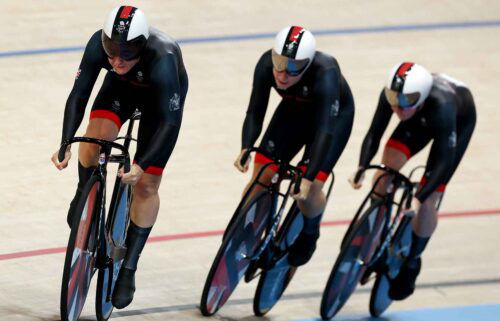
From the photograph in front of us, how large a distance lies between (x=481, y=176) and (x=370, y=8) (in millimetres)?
2528

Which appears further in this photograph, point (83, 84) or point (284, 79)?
point (284, 79)

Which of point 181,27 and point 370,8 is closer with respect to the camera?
point 181,27

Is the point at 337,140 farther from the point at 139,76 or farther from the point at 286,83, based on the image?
the point at 139,76

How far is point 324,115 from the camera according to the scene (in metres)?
5.01

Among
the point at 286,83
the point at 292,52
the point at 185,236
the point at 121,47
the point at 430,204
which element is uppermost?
the point at 121,47

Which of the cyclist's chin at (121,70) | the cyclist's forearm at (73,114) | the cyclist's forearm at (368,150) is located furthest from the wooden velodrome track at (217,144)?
the cyclist's chin at (121,70)

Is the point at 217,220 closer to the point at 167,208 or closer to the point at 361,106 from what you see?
the point at 167,208

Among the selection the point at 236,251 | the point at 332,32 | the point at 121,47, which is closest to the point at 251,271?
the point at 236,251

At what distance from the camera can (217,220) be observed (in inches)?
249

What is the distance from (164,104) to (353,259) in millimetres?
1402

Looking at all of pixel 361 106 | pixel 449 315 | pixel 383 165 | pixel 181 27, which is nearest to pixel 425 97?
pixel 383 165

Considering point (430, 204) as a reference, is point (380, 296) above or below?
below

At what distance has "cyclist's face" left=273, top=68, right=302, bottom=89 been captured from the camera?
16.1 feet

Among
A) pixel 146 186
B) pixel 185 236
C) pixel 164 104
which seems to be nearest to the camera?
pixel 164 104
